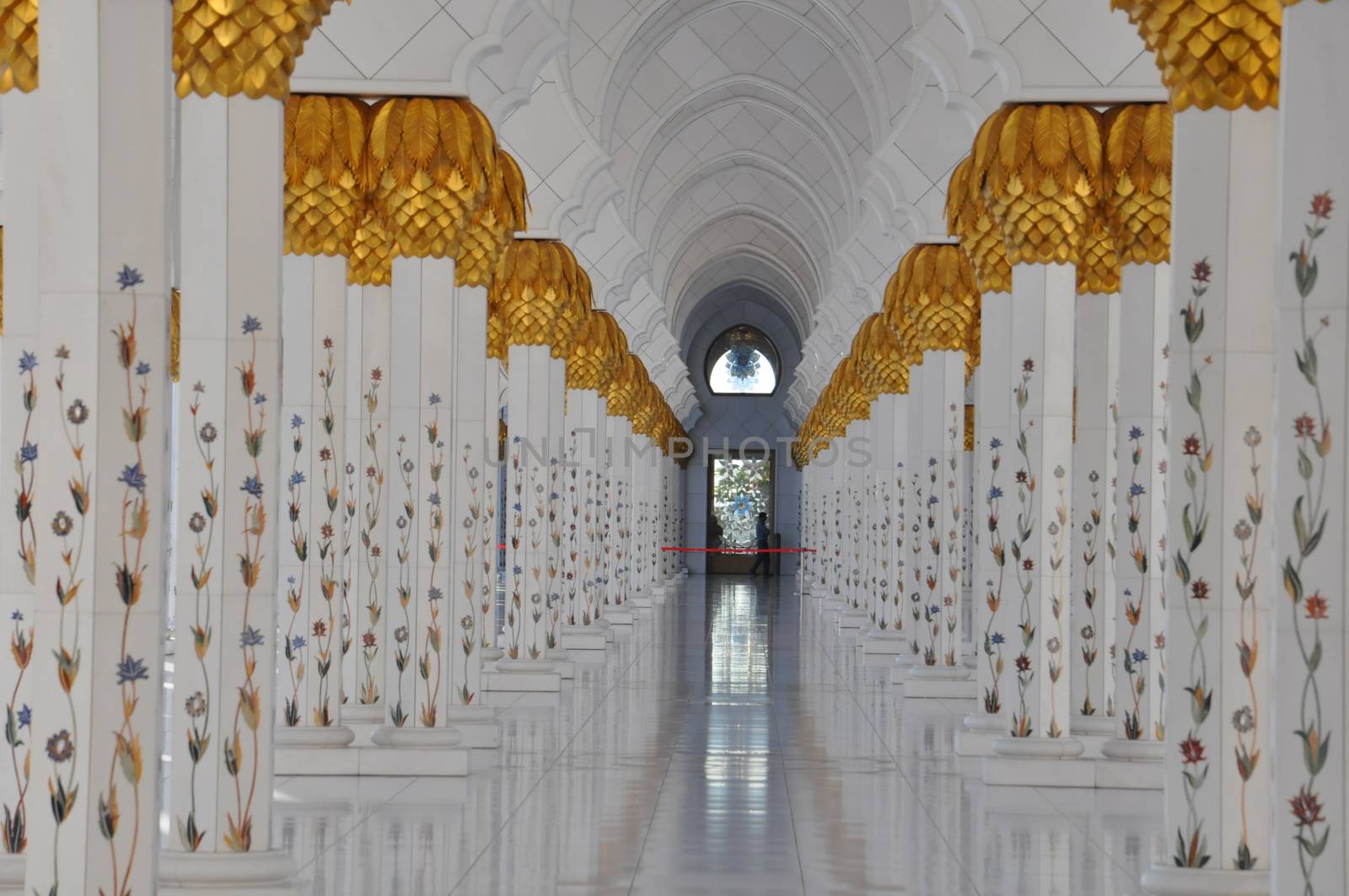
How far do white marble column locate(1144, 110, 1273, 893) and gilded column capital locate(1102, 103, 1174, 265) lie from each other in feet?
9.93

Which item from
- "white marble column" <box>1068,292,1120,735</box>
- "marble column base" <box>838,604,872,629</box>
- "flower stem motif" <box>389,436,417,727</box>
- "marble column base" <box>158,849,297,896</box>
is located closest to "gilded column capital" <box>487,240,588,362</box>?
"flower stem motif" <box>389,436,417,727</box>

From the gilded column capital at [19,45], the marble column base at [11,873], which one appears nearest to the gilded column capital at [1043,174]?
the gilded column capital at [19,45]

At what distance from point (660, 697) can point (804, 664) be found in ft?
12.1

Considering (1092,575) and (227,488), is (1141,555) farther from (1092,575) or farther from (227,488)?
(227,488)

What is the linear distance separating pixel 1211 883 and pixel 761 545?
1440 inches

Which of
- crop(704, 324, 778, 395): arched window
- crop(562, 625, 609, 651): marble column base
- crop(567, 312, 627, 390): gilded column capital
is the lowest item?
crop(562, 625, 609, 651): marble column base

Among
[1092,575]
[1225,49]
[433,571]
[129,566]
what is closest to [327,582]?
[433,571]

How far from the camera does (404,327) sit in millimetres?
8930

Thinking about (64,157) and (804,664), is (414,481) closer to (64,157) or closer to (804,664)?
(64,157)

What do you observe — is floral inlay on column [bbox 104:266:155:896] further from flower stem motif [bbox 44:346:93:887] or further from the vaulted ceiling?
the vaulted ceiling

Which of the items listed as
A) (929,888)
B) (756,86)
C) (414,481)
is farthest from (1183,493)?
(756,86)

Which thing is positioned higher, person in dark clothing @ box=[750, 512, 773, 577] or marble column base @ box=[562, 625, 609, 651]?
marble column base @ box=[562, 625, 609, 651]

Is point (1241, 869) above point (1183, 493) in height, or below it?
below

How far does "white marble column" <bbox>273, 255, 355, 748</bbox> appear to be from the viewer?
8609 mm
